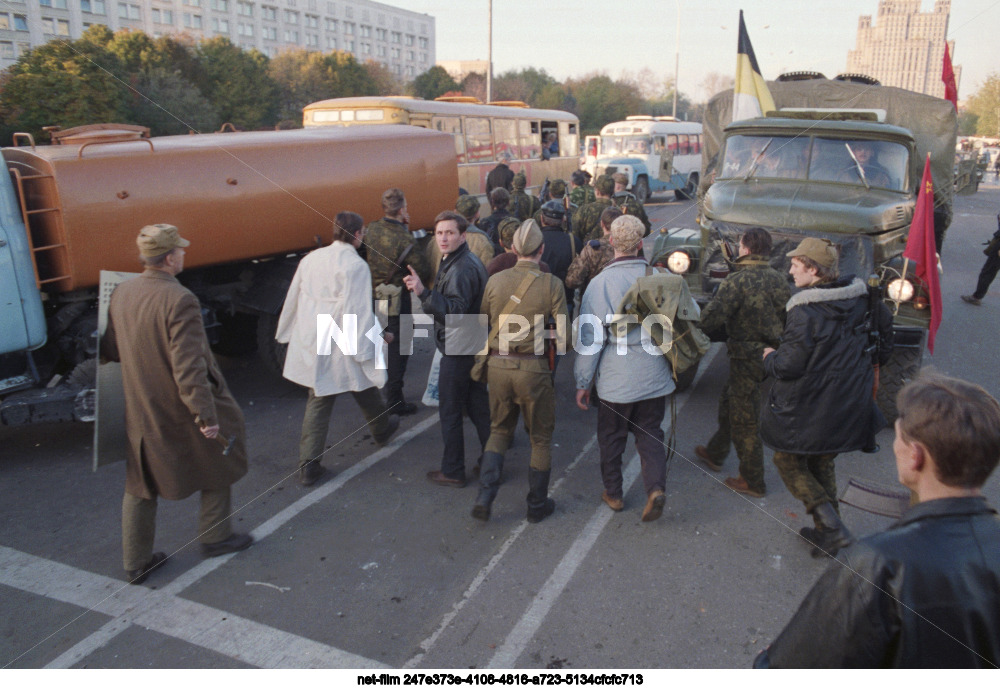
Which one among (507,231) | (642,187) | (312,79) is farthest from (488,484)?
(312,79)

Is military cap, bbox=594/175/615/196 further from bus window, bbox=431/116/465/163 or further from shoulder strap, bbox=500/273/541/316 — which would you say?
bus window, bbox=431/116/465/163

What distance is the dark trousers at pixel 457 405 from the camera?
16.0 ft

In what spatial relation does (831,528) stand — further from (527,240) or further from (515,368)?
(527,240)

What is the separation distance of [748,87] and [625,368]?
252 inches

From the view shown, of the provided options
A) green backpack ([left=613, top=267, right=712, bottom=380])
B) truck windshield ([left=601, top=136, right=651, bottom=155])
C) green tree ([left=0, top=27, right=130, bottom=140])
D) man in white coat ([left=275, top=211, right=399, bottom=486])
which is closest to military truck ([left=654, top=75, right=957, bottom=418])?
green backpack ([left=613, top=267, right=712, bottom=380])

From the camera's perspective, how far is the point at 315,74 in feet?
150

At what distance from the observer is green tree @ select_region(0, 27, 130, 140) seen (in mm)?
20656

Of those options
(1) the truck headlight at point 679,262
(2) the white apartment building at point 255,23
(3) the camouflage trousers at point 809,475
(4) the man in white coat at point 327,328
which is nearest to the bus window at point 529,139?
(1) the truck headlight at point 679,262

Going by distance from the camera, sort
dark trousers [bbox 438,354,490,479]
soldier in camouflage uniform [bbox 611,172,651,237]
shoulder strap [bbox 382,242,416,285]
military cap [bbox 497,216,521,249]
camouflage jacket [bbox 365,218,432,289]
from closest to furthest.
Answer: dark trousers [bbox 438,354,490,479]
shoulder strap [bbox 382,242,416,285]
military cap [bbox 497,216,521,249]
camouflage jacket [bbox 365,218,432,289]
soldier in camouflage uniform [bbox 611,172,651,237]

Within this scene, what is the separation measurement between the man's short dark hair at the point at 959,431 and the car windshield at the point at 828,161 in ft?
21.0

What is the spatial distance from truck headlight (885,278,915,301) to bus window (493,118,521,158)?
13.5 metres

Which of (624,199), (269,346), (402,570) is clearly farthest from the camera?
(624,199)

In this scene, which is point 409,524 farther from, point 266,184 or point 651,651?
point 266,184

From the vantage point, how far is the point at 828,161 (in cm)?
747
